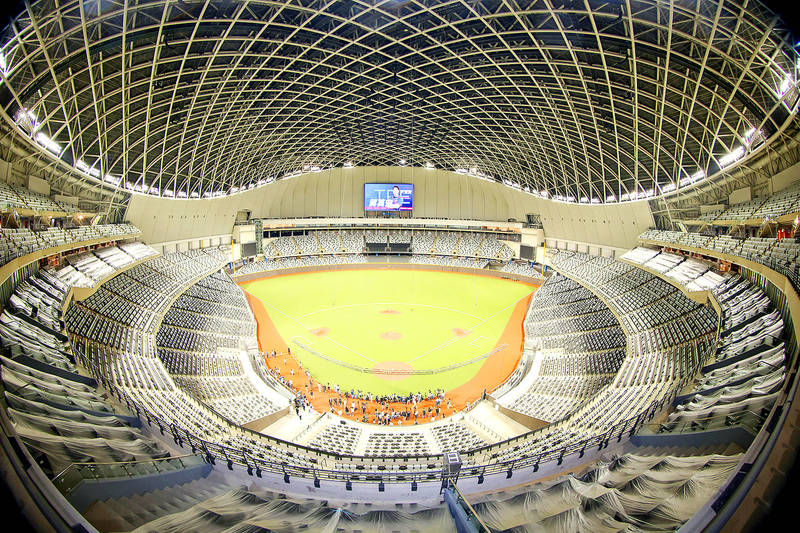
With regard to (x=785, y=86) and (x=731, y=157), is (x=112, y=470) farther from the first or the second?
(x=731, y=157)

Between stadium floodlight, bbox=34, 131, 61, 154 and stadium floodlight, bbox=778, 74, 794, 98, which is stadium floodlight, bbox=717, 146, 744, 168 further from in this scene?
stadium floodlight, bbox=34, 131, 61, 154

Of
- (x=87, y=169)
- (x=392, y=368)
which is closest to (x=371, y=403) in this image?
(x=392, y=368)

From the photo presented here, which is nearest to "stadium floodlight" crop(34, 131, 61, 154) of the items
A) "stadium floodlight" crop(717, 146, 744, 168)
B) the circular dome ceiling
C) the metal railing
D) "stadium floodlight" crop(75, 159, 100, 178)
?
the circular dome ceiling

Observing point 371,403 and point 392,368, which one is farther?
point 392,368

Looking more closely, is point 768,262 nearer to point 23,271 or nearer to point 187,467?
point 187,467

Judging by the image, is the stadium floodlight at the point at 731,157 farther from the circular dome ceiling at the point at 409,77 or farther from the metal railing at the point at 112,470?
the metal railing at the point at 112,470

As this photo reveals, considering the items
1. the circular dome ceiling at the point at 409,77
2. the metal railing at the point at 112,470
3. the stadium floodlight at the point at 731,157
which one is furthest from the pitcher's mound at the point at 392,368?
the stadium floodlight at the point at 731,157
